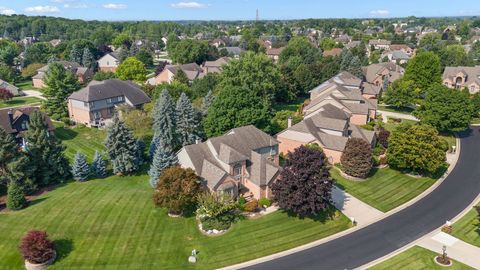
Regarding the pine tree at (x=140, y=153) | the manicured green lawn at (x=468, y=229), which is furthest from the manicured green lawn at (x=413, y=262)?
the pine tree at (x=140, y=153)

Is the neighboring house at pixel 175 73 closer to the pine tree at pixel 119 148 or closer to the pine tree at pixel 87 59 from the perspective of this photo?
the pine tree at pixel 87 59

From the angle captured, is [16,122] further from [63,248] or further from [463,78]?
[463,78]

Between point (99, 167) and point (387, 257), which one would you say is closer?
point (387, 257)

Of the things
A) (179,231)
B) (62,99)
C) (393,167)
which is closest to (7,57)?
(62,99)

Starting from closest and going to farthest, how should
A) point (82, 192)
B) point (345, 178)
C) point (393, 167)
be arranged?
1. point (82, 192)
2. point (345, 178)
3. point (393, 167)

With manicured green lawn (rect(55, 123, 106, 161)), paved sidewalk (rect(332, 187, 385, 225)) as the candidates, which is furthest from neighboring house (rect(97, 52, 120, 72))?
paved sidewalk (rect(332, 187, 385, 225))

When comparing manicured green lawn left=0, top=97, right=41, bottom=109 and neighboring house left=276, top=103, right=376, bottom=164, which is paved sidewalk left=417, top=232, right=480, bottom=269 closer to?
neighboring house left=276, top=103, right=376, bottom=164

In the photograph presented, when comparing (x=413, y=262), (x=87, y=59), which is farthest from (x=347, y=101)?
(x=87, y=59)

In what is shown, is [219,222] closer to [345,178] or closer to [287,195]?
[287,195]
